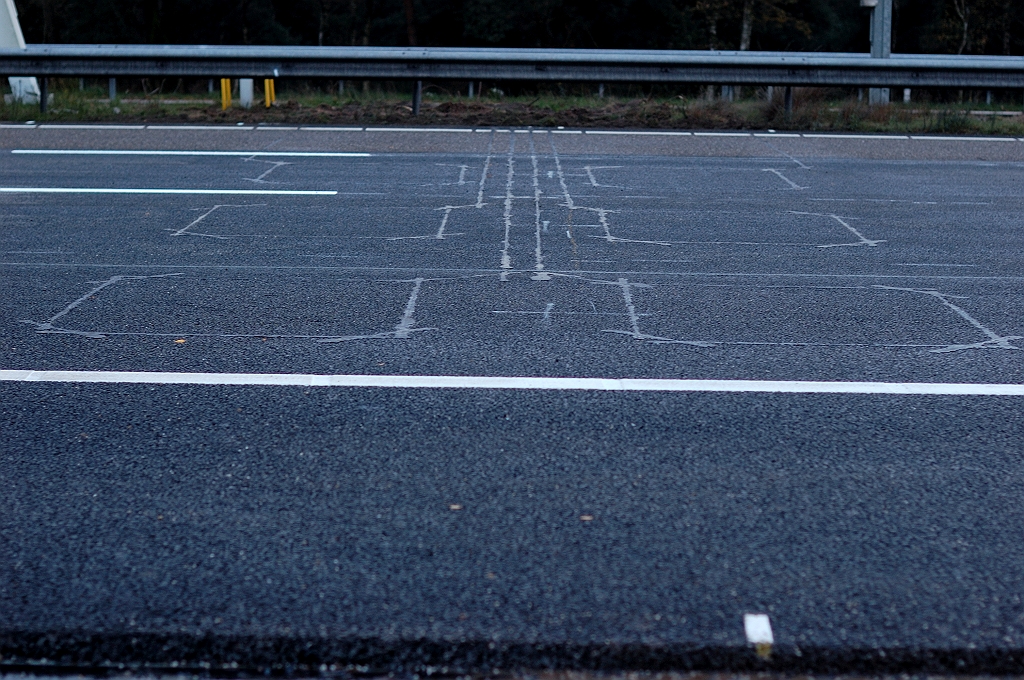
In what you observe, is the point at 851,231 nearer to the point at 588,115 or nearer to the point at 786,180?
the point at 786,180

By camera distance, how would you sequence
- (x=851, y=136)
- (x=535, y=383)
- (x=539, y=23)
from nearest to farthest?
(x=535, y=383), (x=851, y=136), (x=539, y=23)

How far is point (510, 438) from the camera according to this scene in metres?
4.72

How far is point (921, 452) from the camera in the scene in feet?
15.1

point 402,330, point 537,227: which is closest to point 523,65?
point 537,227

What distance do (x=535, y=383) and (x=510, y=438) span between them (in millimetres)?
691

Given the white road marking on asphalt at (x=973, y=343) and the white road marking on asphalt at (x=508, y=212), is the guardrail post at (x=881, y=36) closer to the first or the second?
the white road marking on asphalt at (x=508, y=212)

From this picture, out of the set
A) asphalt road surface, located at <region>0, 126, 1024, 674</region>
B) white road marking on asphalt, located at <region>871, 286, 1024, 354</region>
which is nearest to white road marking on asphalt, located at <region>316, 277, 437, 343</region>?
asphalt road surface, located at <region>0, 126, 1024, 674</region>

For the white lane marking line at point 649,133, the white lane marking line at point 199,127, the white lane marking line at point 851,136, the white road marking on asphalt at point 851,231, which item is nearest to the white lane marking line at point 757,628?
the white road marking on asphalt at point 851,231

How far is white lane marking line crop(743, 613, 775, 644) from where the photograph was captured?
3.26 m

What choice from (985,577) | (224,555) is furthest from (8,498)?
(985,577)

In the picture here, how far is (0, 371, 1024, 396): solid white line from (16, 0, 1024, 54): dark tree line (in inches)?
1497

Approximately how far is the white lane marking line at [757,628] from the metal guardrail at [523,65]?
43.4ft

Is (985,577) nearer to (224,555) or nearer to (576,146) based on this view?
(224,555)

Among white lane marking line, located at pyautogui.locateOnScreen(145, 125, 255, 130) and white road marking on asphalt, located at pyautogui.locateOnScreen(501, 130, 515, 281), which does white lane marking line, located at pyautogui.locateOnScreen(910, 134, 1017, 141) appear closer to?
white road marking on asphalt, located at pyautogui.locateOnScreen(501, 130, 515, 281)
